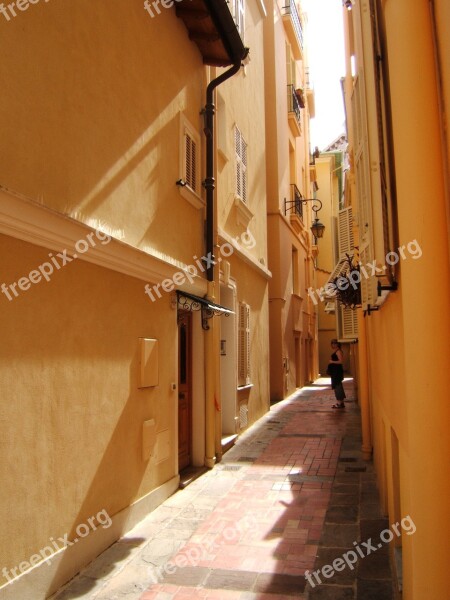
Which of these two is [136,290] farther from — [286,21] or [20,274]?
[286,21]

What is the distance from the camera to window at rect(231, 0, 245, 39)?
1027 cm

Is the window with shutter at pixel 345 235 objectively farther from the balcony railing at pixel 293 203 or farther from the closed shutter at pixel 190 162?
the balcony railing at pixel 293 203

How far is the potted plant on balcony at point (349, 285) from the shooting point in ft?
27.2

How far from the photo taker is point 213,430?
27.0 feet

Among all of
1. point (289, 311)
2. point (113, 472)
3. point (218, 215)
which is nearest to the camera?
point (113, 472)

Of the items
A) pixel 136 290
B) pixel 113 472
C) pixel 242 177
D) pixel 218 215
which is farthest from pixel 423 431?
pixel 242 177

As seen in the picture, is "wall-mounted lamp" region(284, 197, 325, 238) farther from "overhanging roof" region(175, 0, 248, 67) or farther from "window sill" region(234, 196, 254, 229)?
"overhanging roof" region(175, 0, 248, 67)

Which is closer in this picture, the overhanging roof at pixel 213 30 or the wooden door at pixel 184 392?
the overhanging roof at pixel 213 30

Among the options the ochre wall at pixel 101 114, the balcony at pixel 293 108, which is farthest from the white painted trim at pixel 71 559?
the balcony at pixel 293 108

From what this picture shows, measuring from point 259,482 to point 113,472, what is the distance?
275 centimetres

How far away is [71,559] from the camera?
450 cm

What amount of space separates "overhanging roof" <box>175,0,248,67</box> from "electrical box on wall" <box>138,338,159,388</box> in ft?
15.4

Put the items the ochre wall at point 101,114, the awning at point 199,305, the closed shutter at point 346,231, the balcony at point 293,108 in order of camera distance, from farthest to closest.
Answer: the balcony at point 293,108
the closed shutter at point 346,231
the awning at point 199,305
the ochre wall at point 101,114

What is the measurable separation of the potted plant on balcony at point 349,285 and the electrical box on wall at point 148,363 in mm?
3485
